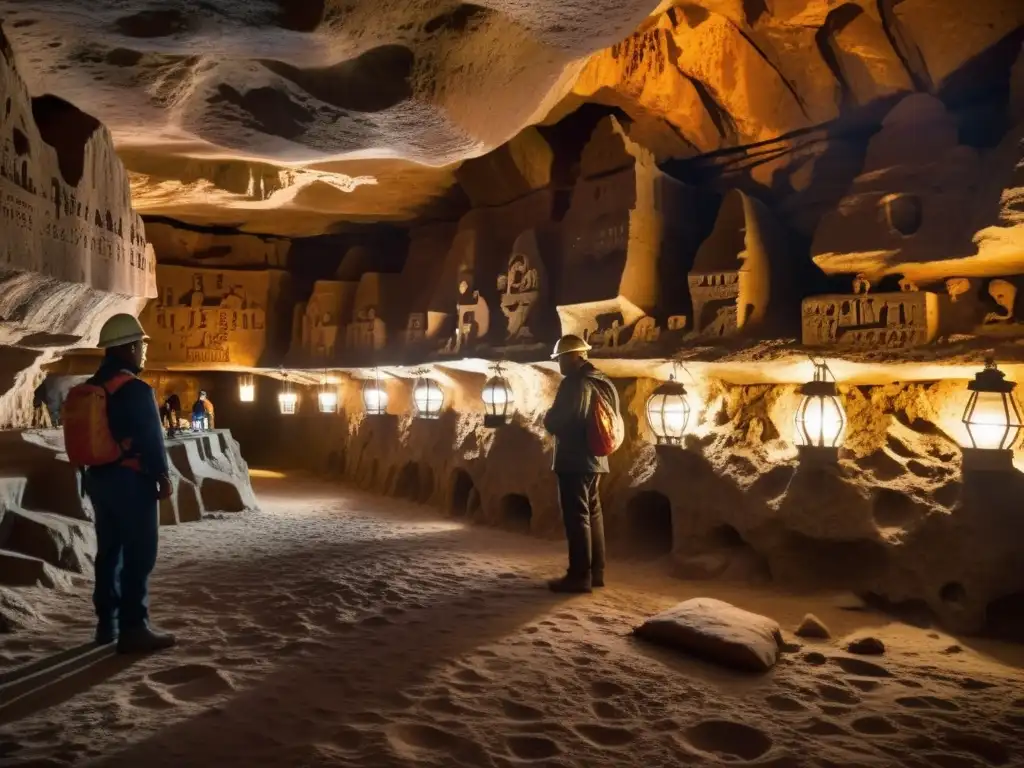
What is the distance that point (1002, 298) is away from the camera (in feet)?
18.6

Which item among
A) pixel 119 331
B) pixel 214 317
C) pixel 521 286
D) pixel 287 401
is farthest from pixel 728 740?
pixel 214 317

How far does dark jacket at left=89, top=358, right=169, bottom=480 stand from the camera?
13.5ft

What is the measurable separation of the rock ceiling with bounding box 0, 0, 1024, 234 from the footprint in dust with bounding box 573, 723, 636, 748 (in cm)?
426

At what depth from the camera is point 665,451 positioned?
6.89 metres

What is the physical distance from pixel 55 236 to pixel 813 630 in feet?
20.1

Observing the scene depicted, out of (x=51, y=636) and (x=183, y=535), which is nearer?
(x=51, y=636)

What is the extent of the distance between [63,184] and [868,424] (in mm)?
6867

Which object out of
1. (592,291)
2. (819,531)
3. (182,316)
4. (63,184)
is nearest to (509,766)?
(819,531)

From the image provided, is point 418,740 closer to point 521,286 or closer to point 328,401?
point 521,286

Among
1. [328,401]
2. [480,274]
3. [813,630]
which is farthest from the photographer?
[328,401]

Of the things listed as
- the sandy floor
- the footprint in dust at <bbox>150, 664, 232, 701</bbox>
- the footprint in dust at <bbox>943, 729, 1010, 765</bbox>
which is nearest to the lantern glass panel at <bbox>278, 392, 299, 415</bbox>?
the sandy floor

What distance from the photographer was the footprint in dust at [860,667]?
13.5 feet

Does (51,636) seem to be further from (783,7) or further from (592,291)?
(783,7)

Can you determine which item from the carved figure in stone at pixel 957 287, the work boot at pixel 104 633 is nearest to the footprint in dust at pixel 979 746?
the carved figure in stone at pixel 957 287
